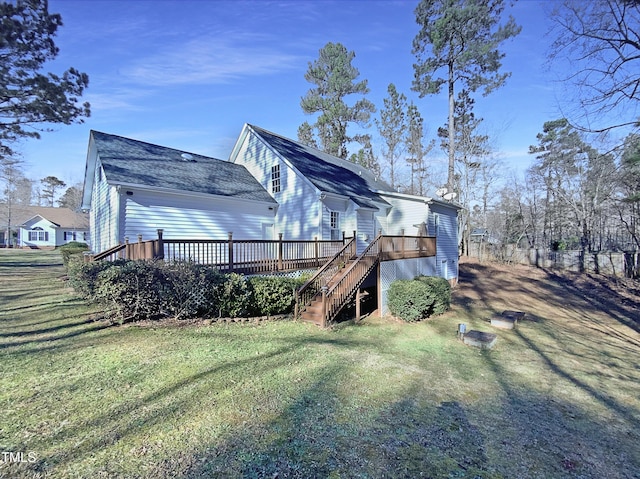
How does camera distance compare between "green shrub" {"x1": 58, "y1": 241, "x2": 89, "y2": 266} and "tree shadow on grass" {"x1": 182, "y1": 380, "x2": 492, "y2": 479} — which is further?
"green shrub" {"x1": 58, "y1": 241, "x2": 89, "y2": 266}

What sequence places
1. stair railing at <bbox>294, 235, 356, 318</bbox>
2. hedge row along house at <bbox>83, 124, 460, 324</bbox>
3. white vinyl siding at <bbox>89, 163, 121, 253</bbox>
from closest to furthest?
stair railing at <bbox>294, 235, 356, 318</bbox>, hedge row along house at <bbox>83, 124, 460, 324</bbox>, white vinyl siding at <bbox>89, 163, 121, 253</bbox>

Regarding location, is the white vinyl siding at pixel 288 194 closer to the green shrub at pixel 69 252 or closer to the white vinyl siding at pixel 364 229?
the white vinyl siding at pixel 364 229

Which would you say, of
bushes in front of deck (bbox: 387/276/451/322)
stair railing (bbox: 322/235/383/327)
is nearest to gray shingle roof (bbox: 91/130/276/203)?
stair railing (bbox: 322/235/383/327)

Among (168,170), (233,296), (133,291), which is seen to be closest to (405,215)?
(233,296)

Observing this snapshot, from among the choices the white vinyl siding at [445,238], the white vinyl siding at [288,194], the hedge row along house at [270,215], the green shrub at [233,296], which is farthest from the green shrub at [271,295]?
the white vinyl siding at [445,238]

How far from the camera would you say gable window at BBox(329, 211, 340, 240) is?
14.1 m

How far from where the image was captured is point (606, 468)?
11.0 ft

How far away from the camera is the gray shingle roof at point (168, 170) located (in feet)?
36.6

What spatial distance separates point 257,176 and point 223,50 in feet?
20.3

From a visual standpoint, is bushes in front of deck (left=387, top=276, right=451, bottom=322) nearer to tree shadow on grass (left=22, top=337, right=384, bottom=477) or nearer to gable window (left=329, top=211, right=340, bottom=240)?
gable window (left=329, top=211, right=340, bottom=240)

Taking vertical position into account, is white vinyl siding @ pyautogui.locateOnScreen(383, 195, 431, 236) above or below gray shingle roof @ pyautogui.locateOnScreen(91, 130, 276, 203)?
below

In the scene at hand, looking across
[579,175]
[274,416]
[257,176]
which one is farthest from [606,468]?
[579,175]

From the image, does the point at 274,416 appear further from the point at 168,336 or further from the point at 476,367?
the point at 476,367

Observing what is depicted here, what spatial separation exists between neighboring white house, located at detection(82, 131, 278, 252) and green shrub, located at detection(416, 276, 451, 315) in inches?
309
